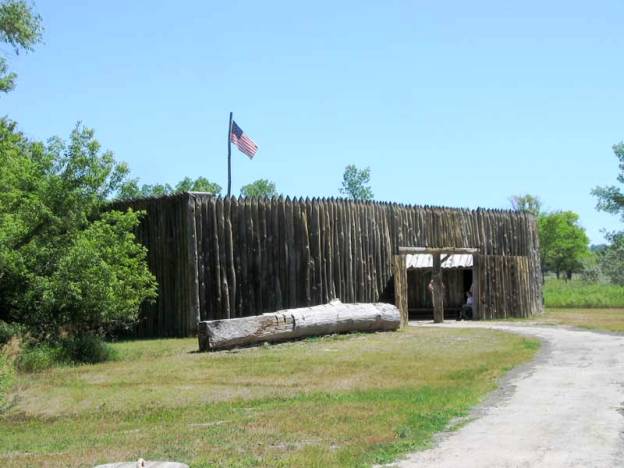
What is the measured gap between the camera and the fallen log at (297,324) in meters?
16.5

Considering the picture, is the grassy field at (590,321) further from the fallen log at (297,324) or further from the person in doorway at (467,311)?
the fallen log at (297,324)

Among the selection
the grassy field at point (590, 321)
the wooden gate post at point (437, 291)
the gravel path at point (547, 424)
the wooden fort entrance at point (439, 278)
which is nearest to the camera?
the gravel path at point (547, 424)

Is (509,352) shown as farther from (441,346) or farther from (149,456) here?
(149,456)

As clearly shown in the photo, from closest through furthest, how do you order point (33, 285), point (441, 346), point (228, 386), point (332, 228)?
point (228, 386) → point (33, 285) → point (441, 346) → point (332, 228)

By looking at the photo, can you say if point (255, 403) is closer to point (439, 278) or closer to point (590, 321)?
point (439, 278)

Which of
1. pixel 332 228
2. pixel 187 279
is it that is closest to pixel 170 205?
pixel 187 279

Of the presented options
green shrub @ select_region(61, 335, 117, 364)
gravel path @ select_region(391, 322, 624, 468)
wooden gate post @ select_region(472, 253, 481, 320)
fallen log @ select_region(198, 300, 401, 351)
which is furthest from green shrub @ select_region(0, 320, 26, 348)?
wooden gate post @ select_region(472, 253, 481, 320)

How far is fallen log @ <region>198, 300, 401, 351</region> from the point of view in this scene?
16547mm

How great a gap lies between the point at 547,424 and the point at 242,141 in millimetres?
21699

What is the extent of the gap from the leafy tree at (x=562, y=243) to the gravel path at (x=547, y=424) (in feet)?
212

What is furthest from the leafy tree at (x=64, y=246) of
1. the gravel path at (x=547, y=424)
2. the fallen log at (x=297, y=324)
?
the gravel path at (x=547, y=424)

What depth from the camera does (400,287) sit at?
904 inches

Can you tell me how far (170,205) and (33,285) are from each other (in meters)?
5.77

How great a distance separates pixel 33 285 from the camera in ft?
49.5
